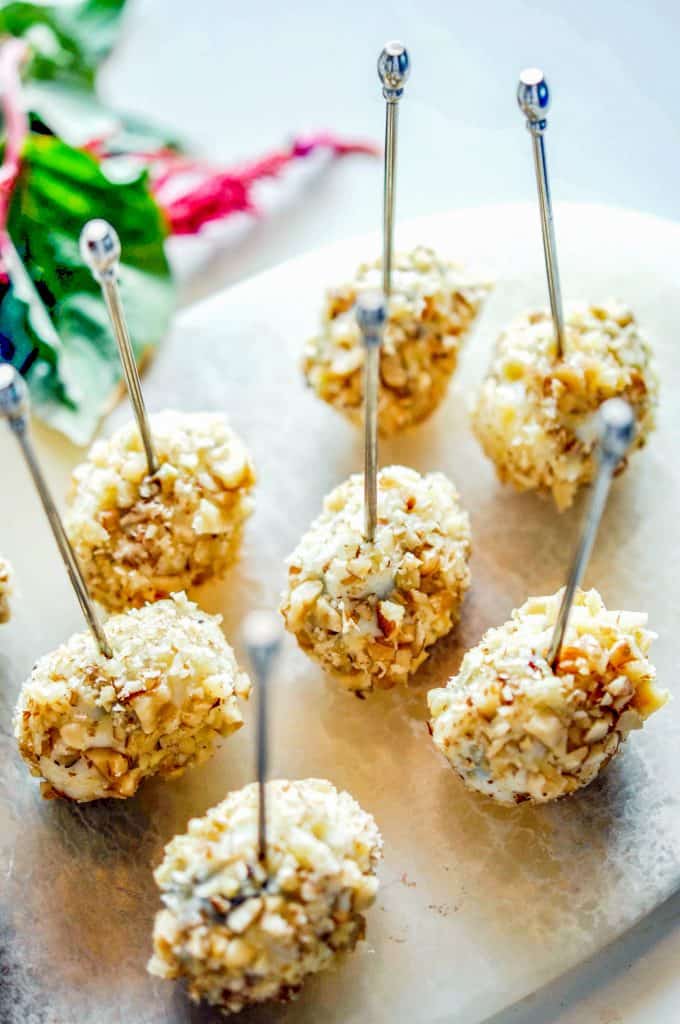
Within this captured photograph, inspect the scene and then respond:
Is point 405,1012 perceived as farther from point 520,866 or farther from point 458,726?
point 458,726

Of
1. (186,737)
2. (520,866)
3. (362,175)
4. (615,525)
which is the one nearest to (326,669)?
(186,737)

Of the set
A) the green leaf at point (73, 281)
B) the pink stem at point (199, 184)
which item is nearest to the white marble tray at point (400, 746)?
the green leaf at point (73, 281)

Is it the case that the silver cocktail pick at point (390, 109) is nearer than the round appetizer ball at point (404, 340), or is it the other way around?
the silver cocktail pick at point (390, 109)

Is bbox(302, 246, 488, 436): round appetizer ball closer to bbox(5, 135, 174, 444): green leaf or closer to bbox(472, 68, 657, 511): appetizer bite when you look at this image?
bbox(472, 68, 657, 511): appetizer bite

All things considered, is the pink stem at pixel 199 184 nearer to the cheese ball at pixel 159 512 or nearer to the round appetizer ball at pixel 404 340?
the round appetizer ball at pixel 404 340

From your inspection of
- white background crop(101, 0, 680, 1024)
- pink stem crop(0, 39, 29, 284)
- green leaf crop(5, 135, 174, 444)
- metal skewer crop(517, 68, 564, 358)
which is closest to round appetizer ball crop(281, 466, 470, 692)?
metal skewer crop(517, 68, 564, 358)

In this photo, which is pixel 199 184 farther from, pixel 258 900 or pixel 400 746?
pixel 258 900

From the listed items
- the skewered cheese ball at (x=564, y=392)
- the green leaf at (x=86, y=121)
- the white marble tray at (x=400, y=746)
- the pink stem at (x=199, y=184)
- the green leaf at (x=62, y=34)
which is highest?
the green leaf at (x=62, y=34)

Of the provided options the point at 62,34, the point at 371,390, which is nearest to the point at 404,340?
the point at 371,390
